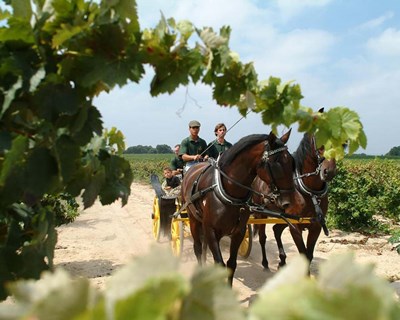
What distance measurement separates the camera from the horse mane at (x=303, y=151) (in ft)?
15.8

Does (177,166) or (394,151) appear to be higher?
(394,151)

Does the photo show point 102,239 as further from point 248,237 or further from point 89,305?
point 89,305

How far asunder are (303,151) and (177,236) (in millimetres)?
2551

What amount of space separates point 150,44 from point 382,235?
28.5 ft

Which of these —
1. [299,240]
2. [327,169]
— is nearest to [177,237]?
[299,240]

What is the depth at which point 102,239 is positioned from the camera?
805 cm

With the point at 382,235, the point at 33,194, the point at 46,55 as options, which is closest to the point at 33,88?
the point at 46,55

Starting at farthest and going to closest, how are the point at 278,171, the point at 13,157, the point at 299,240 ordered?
1. the point at 299,240
2. the point at 278,171
3. the point at 13,157

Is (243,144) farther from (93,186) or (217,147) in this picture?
(93,186)

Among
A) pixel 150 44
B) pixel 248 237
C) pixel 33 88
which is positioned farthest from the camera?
pixel 248 237

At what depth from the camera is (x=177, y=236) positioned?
6309 millimetres

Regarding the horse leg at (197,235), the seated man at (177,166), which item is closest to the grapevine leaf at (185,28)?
the horse leg at (197,235)

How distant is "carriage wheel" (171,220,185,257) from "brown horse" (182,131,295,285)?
1.62m

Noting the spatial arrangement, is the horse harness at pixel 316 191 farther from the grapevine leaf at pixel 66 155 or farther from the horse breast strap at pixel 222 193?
the grapevine leaf at pixel 66 155
